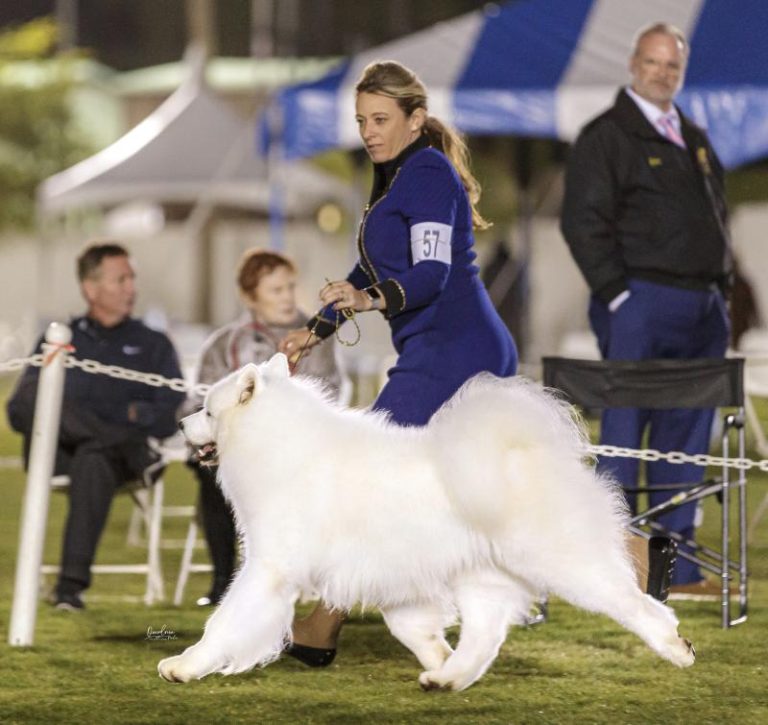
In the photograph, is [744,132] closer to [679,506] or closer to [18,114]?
[679,506]

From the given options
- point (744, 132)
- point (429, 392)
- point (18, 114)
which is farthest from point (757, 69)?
point (18, 114)

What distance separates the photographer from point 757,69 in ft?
31.6

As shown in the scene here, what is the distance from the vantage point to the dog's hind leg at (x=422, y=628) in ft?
16.5

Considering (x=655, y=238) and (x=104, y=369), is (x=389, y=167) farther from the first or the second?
(x=655, y=238)

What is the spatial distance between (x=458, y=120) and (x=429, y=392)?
5.69 meters

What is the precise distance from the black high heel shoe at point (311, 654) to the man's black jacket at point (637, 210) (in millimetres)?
2148

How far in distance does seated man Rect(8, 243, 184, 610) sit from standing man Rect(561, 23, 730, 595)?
1.95 metres

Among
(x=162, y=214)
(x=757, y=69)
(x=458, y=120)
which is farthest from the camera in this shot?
(x=162, y=214)

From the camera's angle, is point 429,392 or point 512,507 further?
Answer: point 429,392

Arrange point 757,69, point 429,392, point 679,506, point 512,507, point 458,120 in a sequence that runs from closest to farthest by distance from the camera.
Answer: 1. point 512,507
2. point 429,392
3. point 679,506
4. point 757,69
5. point 458,120

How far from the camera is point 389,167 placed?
5.02 m

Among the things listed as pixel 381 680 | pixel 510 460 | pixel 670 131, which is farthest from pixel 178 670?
pixel 670 131

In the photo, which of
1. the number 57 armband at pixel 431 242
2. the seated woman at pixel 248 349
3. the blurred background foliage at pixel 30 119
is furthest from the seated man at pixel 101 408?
the blurred background foliage at pixel 30 119

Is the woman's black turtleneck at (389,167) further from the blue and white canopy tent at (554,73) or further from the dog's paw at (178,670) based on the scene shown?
the blue and white canopy tent at (554,73)
